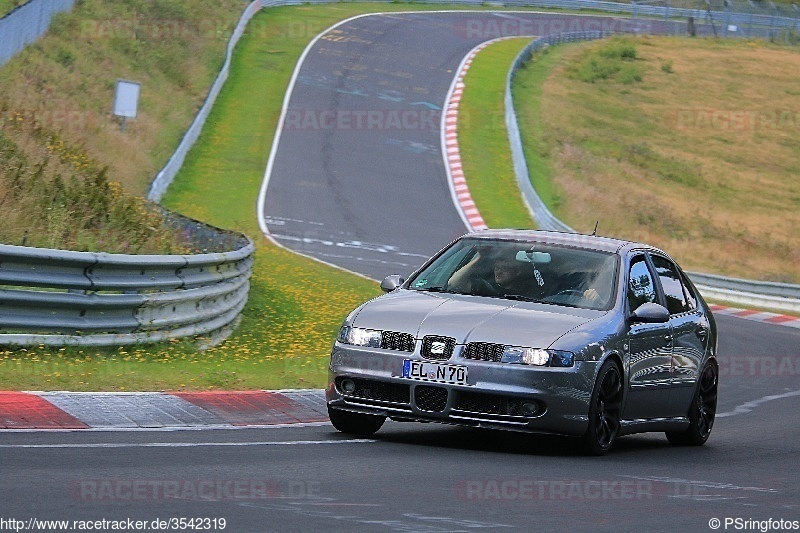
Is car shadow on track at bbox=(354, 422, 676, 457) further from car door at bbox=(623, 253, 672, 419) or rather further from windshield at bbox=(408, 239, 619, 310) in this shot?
windshield at bbox=(408, 239, 619, 310)

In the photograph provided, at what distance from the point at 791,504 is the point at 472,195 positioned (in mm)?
28080

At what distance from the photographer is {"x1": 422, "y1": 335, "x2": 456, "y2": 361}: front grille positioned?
31.9 ft

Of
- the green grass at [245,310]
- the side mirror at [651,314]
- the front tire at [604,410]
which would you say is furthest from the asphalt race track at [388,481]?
the green grass at [245,310]

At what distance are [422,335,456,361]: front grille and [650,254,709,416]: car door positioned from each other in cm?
243

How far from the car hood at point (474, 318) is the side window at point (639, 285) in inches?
24.8

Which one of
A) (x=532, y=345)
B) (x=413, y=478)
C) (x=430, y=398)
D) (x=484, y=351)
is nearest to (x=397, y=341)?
(x=430, y=398)

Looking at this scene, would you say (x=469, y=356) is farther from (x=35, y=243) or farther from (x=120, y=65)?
(x=120, y=65)

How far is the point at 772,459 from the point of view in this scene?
36.1 ft

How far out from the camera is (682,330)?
1164 centimetres

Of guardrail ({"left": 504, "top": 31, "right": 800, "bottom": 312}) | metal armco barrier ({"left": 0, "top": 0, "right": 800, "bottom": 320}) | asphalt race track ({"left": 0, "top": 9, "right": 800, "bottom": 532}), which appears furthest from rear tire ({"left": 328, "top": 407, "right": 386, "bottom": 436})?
guardrail ({"left": 504, "top": 31, "right": 800, "bottom": 312})

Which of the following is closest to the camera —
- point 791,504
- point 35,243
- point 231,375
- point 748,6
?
point 791,504

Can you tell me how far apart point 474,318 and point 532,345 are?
0.48 meters

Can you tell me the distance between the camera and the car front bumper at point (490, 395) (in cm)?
964

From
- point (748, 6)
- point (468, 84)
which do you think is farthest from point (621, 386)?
point (748, 6)
